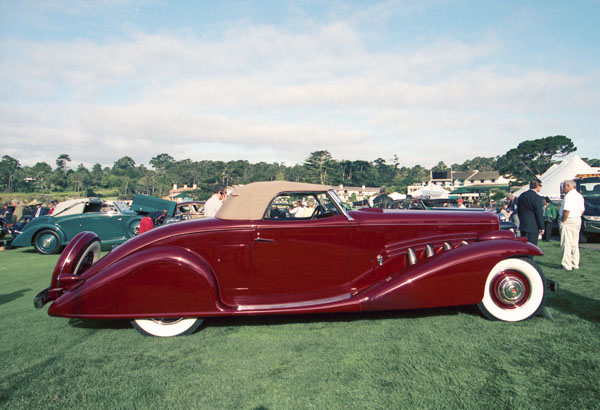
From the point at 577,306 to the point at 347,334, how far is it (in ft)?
9.22

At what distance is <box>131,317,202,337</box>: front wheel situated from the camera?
358 cm

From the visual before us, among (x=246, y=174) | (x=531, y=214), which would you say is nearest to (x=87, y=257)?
(x=531, y=214)

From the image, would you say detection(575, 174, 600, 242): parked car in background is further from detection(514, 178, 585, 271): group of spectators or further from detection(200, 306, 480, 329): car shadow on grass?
detection(200, 306, 480, 329): car shadow on grass

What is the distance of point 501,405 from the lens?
7.32ft

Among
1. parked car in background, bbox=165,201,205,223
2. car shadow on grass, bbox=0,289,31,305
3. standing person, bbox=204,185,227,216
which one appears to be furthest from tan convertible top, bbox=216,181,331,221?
parked car in background, bbox=165,201,205,223

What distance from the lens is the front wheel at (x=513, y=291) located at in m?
3.62

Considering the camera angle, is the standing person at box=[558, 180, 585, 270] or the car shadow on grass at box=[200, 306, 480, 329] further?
the standing person at box=[558, 180, 585, 270]

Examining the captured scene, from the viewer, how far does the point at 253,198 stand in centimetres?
384

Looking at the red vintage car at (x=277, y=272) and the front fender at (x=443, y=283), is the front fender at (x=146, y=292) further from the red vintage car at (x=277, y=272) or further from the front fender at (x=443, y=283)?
the front fender at (x=443, y=283)

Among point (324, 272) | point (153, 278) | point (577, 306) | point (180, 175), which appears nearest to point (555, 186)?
point (577, 306)

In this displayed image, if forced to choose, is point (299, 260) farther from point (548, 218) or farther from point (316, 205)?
point (548, 218)

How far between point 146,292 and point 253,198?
1.40m

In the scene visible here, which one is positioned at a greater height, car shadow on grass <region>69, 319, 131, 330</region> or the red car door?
the red car door

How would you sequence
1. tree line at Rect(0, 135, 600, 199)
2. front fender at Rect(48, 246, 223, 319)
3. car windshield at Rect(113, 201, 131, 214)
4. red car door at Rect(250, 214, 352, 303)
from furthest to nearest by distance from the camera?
tree line at Rect(0, 135, 600, 199) → car windshield at Rect(113, 201, 131, 214) → red car door at Rect(250, 214, 352, 303) → front fender at Rect(48, 246, 223, 319)
